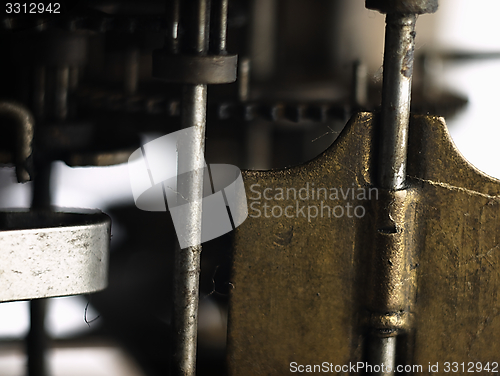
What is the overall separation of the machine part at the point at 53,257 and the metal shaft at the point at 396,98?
0.95 feet

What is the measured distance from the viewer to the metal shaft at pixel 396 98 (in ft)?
1.84

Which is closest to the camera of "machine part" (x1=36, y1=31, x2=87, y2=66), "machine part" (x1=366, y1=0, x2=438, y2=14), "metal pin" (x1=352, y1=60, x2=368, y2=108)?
"machine part" (x1=366, y1=0, x2=438, y2=14)

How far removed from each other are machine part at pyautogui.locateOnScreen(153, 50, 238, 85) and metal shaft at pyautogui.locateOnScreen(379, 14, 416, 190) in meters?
0.16

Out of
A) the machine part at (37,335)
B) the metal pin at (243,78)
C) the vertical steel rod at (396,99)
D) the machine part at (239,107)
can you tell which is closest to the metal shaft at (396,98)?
the vertical steel rod at (396,99)

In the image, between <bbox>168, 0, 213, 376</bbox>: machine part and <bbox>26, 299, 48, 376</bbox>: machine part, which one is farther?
<bbox>26, 299, 48, 376</bbox>: machine part

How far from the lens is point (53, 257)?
572 millimetres

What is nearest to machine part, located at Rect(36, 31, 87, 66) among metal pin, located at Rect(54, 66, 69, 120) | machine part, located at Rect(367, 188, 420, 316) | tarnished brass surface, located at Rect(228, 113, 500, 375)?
metal pin, located at Rect(54, 66, 69, 120)

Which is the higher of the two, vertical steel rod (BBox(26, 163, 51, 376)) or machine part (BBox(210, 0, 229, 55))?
machine part (BBox(210, 0, 229, 55))

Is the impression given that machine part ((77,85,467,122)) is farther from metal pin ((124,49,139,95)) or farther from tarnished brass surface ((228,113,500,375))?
tarnished brass surface ((228,113,500,375))

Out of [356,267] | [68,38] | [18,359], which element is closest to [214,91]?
[68,38]

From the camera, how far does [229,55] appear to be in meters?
0.58

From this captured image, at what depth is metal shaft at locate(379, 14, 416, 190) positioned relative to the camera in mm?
560

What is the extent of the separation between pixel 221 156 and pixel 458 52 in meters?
0.36

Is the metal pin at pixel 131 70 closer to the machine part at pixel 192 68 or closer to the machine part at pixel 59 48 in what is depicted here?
the machine part at pixel 59 48
